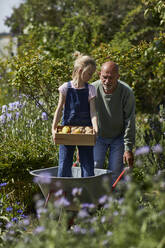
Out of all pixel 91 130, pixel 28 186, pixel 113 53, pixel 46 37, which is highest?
pixel 46 37

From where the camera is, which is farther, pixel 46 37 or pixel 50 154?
pixel 46 37

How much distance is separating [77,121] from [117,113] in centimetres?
48

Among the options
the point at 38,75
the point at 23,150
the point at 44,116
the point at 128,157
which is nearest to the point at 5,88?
the point at 44,116

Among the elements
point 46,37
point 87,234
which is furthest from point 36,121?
point 46,37

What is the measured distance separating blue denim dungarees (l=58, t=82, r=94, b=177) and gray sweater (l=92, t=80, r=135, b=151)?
1.12 feet

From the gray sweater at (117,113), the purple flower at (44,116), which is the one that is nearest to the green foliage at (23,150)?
the purple flower at (44,116)

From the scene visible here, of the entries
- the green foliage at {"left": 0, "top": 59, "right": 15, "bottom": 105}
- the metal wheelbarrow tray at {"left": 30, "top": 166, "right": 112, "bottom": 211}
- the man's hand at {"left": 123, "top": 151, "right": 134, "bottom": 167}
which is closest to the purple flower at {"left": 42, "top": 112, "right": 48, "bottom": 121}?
Answer: the man's hand at {"left": 123, "top": 151, "right": 134, "bottom": 167}

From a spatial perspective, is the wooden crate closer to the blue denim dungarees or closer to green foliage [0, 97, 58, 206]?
the blue denim dungarees

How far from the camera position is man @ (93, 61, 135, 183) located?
3398 millimetres

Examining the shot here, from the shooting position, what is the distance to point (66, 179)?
2736 millimetres

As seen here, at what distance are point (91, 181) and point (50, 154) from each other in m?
1.53

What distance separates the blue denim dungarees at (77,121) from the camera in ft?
10.7

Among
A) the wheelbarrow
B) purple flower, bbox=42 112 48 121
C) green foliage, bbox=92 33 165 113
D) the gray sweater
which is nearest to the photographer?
the wheelbarrow

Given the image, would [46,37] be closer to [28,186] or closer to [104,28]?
[104,28]
